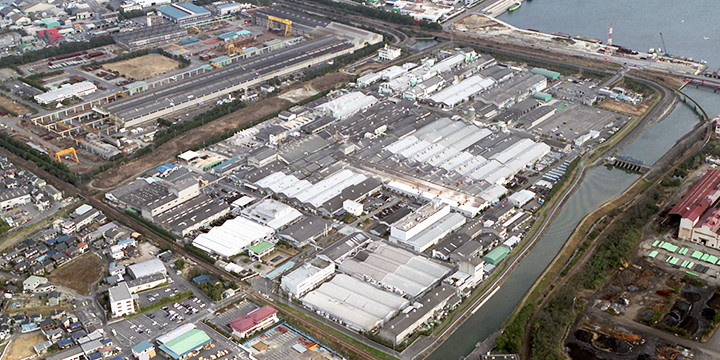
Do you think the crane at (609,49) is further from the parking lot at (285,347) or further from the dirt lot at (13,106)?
the dirt lot at (13,106)

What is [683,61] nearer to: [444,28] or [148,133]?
[444,28]

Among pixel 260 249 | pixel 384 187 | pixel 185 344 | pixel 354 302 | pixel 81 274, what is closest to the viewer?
pixel 185 344

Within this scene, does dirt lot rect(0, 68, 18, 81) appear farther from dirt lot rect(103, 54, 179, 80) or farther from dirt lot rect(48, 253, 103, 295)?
dirt lot rect(48, 253, 103, 295)

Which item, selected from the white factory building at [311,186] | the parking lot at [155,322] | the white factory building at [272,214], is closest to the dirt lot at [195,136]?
the white factory building at [311,186]

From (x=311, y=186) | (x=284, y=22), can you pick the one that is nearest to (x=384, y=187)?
(x=311, y=186)

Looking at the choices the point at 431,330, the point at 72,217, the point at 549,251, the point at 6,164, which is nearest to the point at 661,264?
the point at 549,251

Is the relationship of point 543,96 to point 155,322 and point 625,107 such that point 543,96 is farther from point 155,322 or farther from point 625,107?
point 155,322
